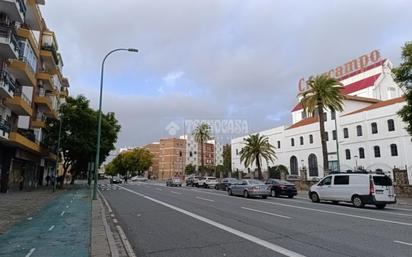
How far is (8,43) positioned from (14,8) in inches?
108

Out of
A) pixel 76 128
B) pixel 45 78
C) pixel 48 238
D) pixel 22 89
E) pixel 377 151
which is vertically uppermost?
pixel 45 78

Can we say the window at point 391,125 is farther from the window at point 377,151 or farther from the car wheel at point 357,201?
A: the car wheel at point 357,201

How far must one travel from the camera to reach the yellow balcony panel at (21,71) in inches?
1128

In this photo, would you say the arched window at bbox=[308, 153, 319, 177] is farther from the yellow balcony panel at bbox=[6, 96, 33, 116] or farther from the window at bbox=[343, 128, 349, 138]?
the yellow balcony panel at bbox=[6, 96, 33, 116]

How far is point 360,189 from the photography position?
21266 millimetres

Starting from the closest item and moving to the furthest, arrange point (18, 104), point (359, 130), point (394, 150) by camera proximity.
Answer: point (18, 104) → point (394, 150) → point (359, 130)

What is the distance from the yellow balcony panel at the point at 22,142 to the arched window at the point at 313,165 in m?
41.5

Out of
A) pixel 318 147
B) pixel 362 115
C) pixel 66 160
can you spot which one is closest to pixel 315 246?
pixel 66 160

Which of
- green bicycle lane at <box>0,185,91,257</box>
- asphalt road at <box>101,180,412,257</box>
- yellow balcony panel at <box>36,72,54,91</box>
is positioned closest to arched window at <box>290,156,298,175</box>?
yellow balcony panel at <box>36,72,54,91</box>

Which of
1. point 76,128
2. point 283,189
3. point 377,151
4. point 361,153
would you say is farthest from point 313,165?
point 76,128

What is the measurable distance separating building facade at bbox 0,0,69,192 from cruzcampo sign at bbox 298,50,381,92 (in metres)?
47.7

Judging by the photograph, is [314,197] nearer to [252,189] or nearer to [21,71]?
[252,189]

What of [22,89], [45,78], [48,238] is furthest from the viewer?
[45,78]

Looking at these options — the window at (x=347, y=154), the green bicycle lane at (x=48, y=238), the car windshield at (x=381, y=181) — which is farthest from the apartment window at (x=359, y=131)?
the green bicycle lane at (x=48, y=238)
